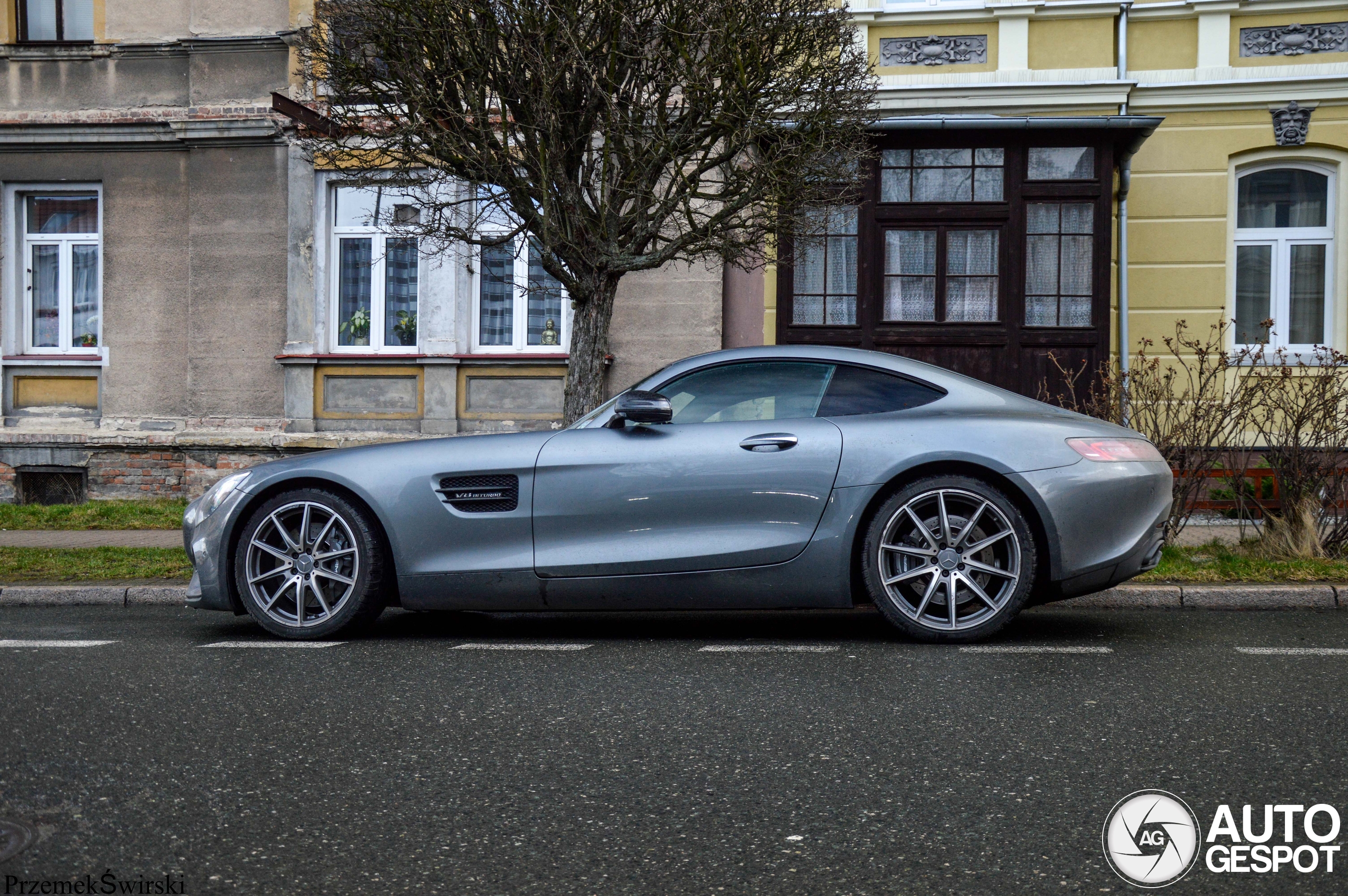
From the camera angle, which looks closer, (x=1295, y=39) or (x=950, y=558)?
(x=950, y=558)

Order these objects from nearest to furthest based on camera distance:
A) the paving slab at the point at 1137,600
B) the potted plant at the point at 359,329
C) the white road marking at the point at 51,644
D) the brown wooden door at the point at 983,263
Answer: the white road marking at the point at 51,644 < the paving slab at the point at 1137,600 < the brown wooden door at the point at 983,263 < the potted plant at the point at 359,329

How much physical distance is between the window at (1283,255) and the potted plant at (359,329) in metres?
10.0

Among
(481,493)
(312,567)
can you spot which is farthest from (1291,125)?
(312,567)

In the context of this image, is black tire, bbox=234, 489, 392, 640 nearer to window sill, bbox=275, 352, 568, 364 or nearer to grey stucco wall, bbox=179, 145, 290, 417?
window sill, bbox=275, 352, 568, 364

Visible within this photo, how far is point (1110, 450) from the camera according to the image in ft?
19.1

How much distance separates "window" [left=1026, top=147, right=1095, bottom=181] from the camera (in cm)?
1394

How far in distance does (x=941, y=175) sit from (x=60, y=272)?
425 inches

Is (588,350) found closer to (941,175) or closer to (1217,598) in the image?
(1217,598)

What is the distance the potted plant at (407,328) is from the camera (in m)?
15.4

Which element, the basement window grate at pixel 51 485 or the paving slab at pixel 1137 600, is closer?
the paving slab at pixel 1137 600

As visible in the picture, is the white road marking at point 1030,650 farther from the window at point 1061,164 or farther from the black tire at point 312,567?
the window at point 1061,164

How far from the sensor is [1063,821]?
10.5 ft

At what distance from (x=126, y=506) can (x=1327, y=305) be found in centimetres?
1324

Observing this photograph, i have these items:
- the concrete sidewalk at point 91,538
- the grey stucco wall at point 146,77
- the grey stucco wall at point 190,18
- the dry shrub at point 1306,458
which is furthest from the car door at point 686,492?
the grey stucco wall at point 190,18
